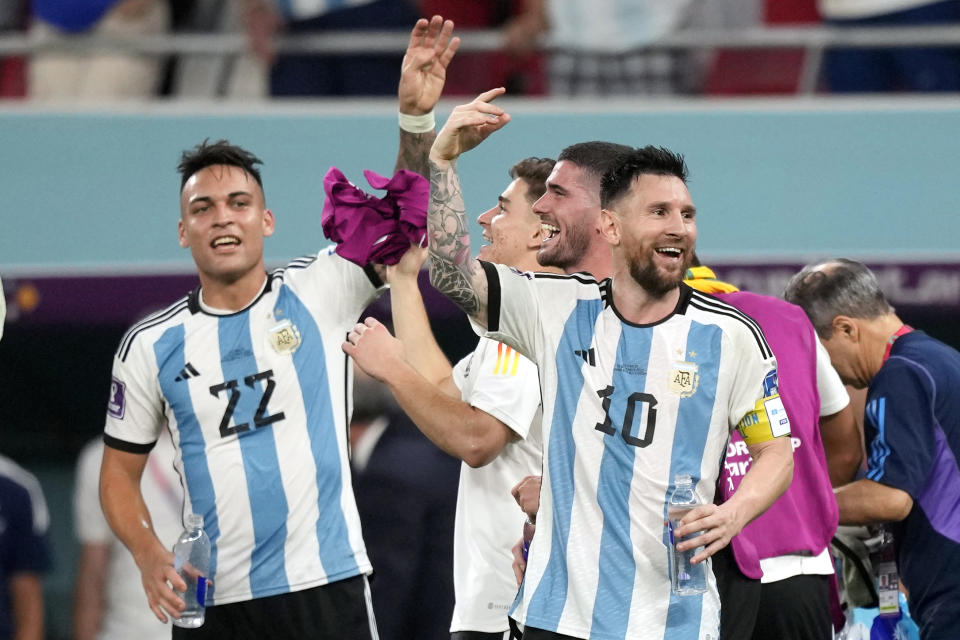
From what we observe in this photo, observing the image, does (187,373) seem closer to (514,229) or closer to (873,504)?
(514,229)

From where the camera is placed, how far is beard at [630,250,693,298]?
4070 millimetres

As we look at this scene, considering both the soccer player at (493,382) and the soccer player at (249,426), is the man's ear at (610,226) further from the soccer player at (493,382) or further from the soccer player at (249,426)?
the soccer player at (249,426)

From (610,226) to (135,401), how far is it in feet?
6.38

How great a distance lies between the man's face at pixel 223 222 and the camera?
5.12m

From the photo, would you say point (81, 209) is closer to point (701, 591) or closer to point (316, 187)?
point (316, 187)

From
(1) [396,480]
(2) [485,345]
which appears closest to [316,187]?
(1) [396,480]

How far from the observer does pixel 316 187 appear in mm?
8125

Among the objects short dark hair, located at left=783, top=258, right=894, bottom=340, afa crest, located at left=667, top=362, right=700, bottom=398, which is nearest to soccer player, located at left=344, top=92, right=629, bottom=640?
afa crest, located at left=667, top=362, right=700, bottom=398

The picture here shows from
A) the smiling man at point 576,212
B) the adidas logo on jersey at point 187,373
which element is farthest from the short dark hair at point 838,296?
the adidas logo on jersey at point 187,373

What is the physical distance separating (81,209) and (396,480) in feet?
8.32

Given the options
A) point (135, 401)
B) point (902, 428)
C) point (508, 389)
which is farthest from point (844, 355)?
point (135, 401)

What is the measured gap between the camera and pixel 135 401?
510cm

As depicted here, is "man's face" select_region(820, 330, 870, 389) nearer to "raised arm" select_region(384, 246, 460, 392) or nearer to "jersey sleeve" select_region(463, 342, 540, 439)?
"jersey sleeve" select_region(463, 342, 540, 439)

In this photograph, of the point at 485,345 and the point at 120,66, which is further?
the point at 120,66
